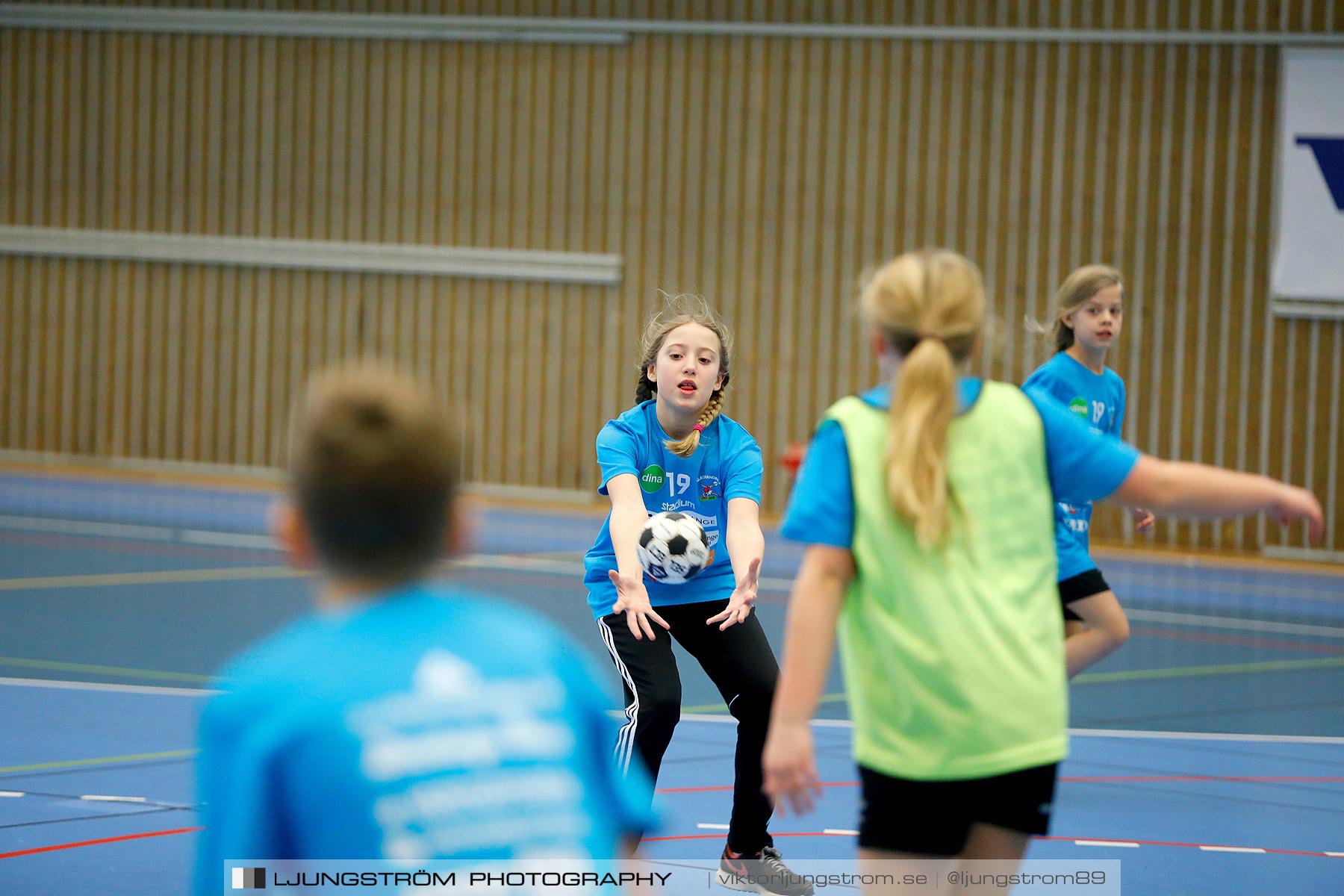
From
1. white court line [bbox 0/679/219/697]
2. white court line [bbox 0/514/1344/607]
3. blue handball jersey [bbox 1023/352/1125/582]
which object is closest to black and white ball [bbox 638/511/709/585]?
blue handball jersey [bbox 1023/352/1125/582]

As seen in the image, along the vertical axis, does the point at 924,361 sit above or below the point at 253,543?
above

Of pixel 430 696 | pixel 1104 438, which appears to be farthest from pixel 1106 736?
pixel 430 696

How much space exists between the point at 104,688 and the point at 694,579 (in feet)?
12.8

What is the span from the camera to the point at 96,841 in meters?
4.89

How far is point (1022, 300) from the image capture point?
52.5 feet

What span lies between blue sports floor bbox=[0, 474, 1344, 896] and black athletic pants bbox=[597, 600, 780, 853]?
1.29ft

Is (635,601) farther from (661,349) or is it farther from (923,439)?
(923,439)

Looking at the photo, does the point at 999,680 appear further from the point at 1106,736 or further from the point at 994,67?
the point at 994,67

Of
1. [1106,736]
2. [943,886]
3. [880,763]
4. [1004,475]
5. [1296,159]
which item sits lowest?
[1106,736]

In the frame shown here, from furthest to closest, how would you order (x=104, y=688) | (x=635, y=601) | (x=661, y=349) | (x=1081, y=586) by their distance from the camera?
(x=104, y=688)
(x=1081, y=586)
(x=661, y=349)
(x=635, y=601)

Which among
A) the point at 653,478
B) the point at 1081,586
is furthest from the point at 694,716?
the point at 653,478

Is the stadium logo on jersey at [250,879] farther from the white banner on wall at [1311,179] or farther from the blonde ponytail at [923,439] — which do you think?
the white banner on wall at [1311,179]

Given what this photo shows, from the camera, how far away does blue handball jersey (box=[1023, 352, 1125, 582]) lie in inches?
231

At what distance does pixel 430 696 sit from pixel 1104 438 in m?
1.67
